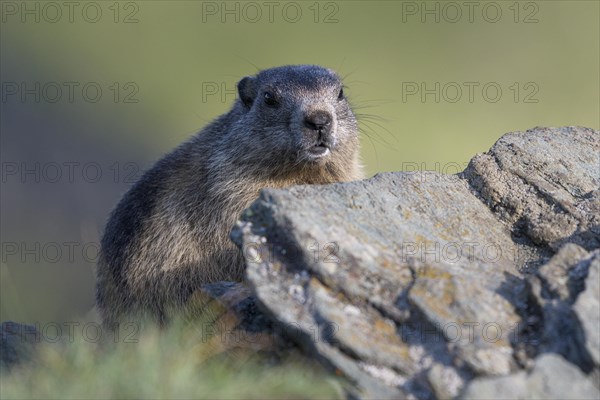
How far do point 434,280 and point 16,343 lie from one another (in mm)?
3234

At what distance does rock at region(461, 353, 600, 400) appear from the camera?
5.41 metres

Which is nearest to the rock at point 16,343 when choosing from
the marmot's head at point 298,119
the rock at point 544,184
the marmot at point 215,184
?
the marmot at point 215,184

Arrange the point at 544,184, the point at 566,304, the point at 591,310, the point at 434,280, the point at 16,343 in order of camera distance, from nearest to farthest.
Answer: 1. the point at 591,310
2. the point at 566,304
3. the point at 434,280
4. the point at 16,343
5. the point at 544,184

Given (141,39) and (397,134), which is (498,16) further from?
(141,39)

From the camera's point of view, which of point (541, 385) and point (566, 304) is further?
point (566, 304)

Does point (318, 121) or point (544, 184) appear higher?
point (318, 121)

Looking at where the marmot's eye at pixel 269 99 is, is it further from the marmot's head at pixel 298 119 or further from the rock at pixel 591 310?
the rock at pixel 591 310

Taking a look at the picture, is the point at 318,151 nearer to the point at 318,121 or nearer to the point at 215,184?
the point at 318,121

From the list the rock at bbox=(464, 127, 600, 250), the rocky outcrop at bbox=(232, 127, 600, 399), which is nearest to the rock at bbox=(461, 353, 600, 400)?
the rocky outcrop at bbox=(232, 127, 600, 399)

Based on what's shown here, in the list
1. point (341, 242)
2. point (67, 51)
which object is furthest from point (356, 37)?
point (341, 242)

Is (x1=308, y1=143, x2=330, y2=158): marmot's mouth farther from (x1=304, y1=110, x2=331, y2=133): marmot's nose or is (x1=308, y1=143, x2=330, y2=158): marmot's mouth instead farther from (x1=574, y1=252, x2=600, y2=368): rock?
(x1=574, y1=252, x2=600, y2=368): rock

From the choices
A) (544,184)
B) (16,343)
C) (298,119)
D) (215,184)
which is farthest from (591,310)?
(215,184)

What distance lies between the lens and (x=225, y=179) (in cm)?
950

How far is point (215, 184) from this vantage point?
9.49 m
